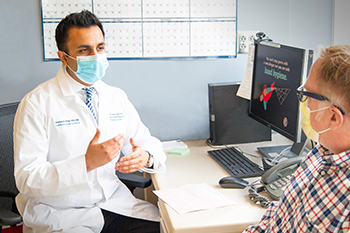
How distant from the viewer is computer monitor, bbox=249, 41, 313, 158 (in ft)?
4.74

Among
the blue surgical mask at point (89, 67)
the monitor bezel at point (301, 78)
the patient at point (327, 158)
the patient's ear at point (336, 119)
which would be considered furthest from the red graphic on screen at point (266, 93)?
the blue surgical mask at point (89, 67)

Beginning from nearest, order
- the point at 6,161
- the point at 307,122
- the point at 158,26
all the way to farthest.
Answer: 1. the point at 307,122
2. the point at 6,161
3. the point at 158,26

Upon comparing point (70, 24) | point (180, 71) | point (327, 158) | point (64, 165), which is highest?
point (70, 24)

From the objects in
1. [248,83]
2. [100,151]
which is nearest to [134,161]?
[100,151]

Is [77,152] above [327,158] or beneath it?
beneath

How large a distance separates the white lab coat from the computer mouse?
0.35m

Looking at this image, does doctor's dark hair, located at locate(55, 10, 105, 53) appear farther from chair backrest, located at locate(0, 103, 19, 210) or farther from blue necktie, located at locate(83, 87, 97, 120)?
chair backrest, located at locate(0, 103, 19, 210)

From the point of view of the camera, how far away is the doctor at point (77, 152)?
1.37 meters

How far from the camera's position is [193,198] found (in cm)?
131

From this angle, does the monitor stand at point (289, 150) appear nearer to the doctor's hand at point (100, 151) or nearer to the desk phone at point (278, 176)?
the desk phone at point (278, 176)

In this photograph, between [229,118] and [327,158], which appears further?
[229,118]

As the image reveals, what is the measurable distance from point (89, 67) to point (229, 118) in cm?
90

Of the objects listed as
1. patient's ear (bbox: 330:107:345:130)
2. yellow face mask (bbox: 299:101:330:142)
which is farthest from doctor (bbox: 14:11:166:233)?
patient's ear (bbox: 330:107:345:130)

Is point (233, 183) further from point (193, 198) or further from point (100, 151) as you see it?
point (100, 151)
